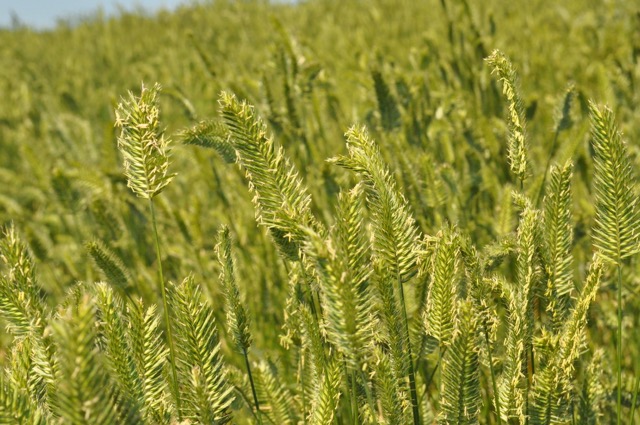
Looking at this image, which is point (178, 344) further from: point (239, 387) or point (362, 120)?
point (362, 120)

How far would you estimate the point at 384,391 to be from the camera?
2.63 ft

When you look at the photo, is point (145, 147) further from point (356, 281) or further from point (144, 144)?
point (356, 281)

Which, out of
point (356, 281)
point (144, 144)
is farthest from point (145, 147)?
point (356, 281)

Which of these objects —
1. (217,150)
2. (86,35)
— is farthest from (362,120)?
(86,35)

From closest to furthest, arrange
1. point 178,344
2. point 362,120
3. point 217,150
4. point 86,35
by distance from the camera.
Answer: point 178,344 → point 217,150 → point 362,120 → point 86,35

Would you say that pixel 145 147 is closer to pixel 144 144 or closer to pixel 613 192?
pixel 144 144

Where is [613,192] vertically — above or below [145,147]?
below

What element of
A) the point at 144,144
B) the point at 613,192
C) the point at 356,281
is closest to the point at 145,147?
the point at 144,144

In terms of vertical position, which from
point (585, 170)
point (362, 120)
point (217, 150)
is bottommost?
point (585, 170)

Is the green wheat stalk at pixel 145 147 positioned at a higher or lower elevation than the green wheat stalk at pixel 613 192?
higher

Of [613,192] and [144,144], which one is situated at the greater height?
[144,144]

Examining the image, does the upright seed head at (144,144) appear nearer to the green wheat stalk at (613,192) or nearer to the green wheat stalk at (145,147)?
the green wheat stalk at (145,147)

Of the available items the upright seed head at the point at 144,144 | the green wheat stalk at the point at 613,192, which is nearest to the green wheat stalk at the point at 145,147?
the upright seed head at the point at 144,144

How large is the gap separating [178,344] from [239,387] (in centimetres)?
38
